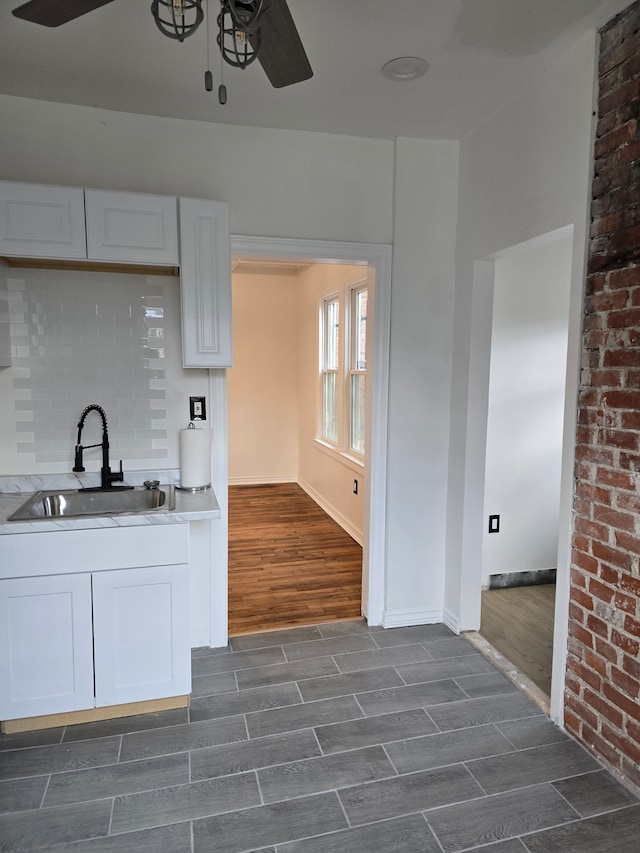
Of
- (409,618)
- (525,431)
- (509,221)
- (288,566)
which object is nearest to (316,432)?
(288,566)

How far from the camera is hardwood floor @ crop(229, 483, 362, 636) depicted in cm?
338

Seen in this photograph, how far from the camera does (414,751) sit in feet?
7.14

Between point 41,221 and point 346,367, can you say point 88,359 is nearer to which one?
point 41,221

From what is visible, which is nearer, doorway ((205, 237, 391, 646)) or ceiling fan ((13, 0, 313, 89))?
ceiling fan ((13, 0, 313, 89))

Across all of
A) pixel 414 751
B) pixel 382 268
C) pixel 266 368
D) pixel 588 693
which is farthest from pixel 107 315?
pixel 266 368

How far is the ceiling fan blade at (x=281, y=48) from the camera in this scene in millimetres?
1413

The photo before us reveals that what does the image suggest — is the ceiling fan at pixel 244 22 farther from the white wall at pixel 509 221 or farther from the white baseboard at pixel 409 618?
the white baseboard at pixel 409 618

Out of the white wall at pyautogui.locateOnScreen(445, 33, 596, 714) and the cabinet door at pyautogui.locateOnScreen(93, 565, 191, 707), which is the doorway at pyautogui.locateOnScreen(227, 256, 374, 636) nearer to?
the white wall at pyautogui.locateOnScreen(445, 33, 596, 714)

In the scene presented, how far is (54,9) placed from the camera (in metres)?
1.40

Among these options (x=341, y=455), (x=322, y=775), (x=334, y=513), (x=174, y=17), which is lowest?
(x=322, y=775)

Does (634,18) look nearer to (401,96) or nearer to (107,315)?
(401,96)

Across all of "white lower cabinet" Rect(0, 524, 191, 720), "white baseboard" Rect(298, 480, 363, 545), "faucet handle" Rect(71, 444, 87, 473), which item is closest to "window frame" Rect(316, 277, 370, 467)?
"white baseboard" Rect(298, 480, 363, 545)

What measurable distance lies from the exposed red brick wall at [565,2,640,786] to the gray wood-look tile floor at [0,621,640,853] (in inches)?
10.8

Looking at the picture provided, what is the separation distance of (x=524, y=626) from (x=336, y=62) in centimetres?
302
